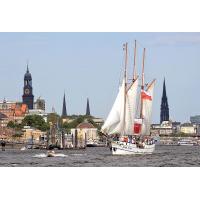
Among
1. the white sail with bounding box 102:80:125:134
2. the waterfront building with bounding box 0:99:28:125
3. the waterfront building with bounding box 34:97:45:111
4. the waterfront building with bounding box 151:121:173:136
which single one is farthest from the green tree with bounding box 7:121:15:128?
the white sail with bounding box 102:80:125:134

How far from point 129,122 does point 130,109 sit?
0.82m

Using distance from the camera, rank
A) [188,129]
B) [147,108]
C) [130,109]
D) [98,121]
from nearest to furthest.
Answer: [130,109] < [147,108] < [98,121] < [188,129]

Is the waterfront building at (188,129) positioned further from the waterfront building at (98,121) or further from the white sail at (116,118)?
the white sail at (116,118)

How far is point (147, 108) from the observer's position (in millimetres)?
52625

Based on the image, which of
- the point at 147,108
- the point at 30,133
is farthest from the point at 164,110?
the point at 147,108

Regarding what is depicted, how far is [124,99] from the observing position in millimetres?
49594

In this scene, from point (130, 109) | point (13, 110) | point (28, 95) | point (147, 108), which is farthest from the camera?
point (28, 95)

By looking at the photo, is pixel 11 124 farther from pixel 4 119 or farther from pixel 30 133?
pixel 4 119

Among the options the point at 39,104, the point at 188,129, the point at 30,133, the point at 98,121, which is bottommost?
the point at 30,133

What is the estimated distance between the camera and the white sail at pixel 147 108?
171ft

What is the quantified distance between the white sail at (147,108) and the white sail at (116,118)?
286 cm

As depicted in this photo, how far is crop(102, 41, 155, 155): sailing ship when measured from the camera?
1903 inches

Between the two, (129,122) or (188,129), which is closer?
(129,122)
